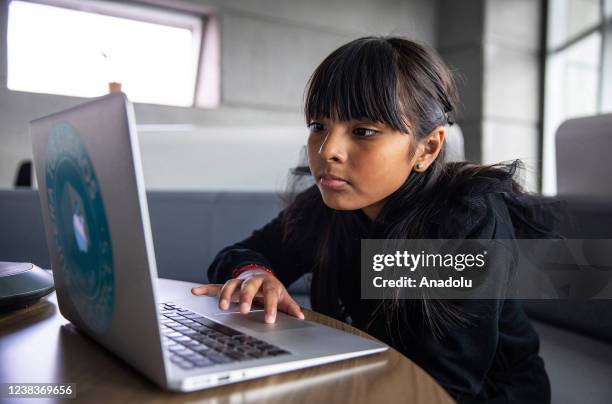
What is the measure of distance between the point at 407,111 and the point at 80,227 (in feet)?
1.91

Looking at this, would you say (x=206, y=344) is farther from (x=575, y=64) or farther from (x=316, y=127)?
(x=575, y=64)

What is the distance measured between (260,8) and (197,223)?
3647mm

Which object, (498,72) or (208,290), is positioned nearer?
(208,290)

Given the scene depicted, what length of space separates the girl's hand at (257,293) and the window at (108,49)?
340 centimetres

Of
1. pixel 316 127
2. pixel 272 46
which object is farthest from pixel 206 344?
pixel 272 46

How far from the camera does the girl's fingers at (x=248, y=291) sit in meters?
0.67

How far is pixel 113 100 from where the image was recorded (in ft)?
1.28

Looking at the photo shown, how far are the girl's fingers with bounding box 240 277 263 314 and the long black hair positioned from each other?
0.25 metres

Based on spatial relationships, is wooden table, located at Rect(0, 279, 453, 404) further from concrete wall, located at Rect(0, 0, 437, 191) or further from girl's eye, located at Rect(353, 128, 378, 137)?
concrete wall, located at Rect(0, 0, 437, 191)

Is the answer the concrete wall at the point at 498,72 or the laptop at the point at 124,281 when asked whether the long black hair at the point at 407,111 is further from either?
the concrete wall at the point at 498,72

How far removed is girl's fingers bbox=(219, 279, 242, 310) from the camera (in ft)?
2.25

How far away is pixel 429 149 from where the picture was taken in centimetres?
96

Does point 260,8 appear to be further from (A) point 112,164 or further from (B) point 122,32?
(A) point 112,164

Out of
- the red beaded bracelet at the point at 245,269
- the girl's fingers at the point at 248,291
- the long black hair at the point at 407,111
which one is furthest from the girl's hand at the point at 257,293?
the long black hair at the point at 407,111
